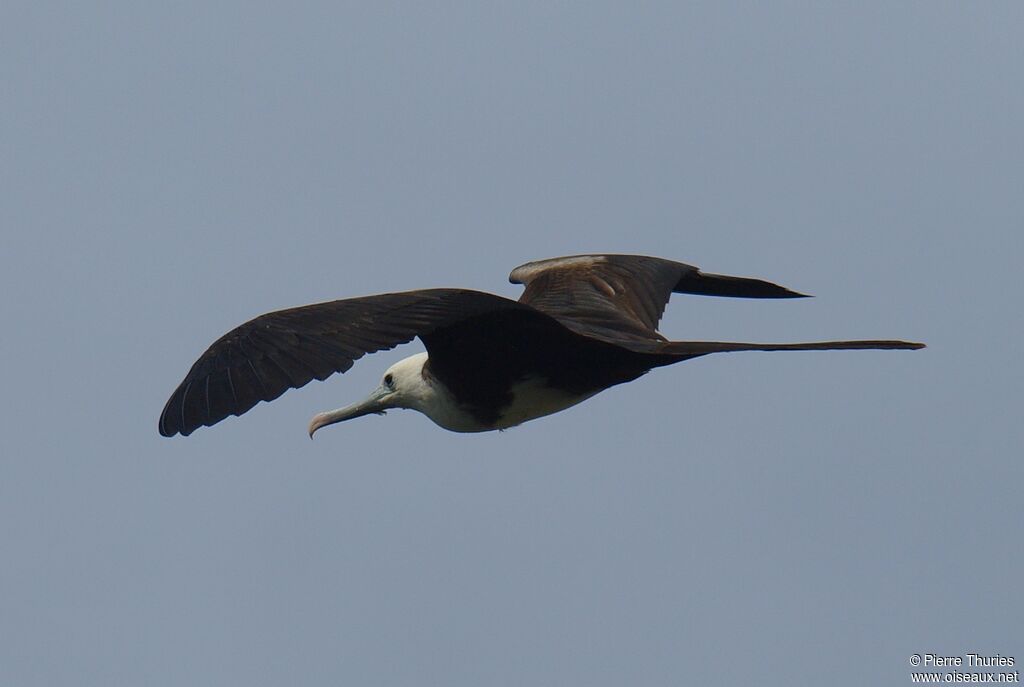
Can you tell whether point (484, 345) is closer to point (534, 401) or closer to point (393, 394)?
point (534, 401)

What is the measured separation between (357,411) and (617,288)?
1639mm

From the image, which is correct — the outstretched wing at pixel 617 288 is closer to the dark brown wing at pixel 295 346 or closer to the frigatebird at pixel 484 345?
the frigatebird at pixel 484 345

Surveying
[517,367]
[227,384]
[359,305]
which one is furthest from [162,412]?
[517,367]

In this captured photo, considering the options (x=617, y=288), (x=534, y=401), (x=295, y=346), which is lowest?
(x=534, y=401)

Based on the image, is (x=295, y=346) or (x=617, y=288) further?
(x=617, y=288)

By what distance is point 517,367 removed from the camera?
10648 mm

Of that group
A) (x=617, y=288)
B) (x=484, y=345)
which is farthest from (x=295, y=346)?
(x=617, y=288)

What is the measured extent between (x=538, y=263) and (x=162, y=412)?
159 inches

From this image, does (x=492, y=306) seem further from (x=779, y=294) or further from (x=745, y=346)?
(x=779, y=294)

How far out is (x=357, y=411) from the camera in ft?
38.3

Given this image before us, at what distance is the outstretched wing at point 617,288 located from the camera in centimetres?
1119

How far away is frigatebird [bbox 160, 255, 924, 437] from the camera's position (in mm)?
9195

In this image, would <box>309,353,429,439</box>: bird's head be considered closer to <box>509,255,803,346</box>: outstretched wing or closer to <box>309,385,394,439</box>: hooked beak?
<box>309,385,394,439</box>: hooked beak

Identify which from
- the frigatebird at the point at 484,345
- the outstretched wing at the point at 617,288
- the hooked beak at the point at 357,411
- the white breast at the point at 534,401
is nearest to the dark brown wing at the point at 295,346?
the frigatebird at the point at 484,345
